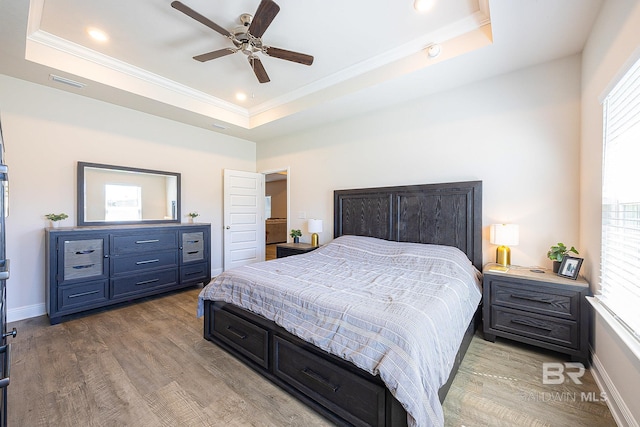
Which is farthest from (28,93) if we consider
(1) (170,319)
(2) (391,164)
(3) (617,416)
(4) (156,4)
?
(3) (617,416)

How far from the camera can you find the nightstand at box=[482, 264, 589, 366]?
83.2 inches

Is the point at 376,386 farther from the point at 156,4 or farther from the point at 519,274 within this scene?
the point at 156,4

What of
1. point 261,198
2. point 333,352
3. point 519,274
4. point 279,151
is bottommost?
point 333,352

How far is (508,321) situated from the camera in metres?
2.39

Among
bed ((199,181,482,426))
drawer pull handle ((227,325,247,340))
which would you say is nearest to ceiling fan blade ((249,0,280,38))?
bed ((199,181,482,426))

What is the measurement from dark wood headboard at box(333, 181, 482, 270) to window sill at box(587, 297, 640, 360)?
1.07m

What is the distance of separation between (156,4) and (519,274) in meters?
3.98

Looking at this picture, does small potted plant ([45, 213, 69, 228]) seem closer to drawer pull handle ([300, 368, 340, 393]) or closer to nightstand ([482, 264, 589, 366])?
drawer pull handle ([300, 368, 340, 393])

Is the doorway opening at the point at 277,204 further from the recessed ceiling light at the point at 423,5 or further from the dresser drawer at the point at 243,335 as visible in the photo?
the recessed ceiling light at the point at 423,5

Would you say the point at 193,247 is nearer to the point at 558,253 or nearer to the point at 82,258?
the point at 82,258

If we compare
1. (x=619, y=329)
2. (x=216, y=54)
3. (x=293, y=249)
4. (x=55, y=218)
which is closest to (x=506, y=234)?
(x=619, y=329)

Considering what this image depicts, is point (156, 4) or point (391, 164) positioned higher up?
point (156, 4)

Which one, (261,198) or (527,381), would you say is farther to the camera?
(261,198)

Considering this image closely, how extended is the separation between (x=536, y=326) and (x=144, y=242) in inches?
176
